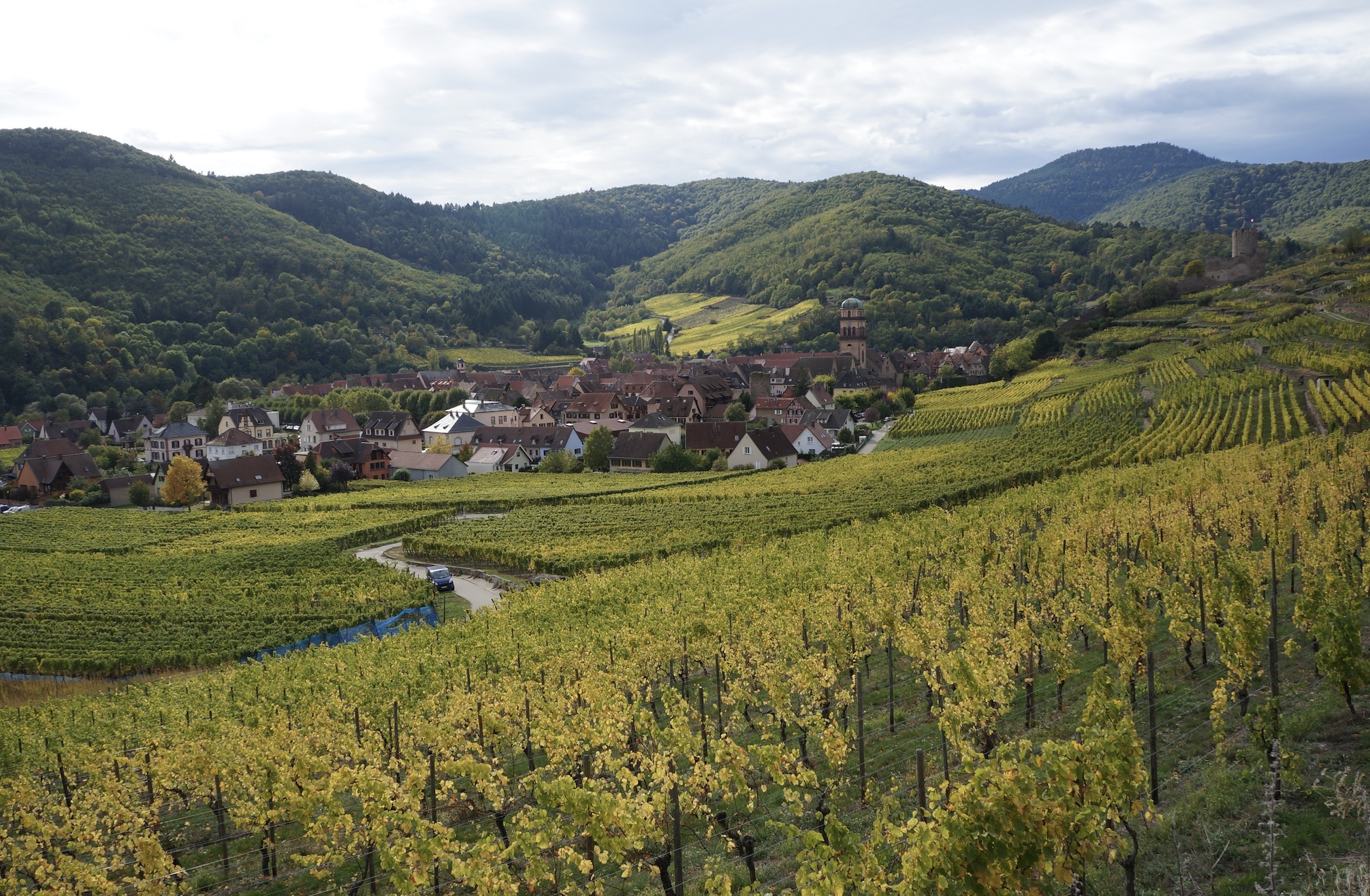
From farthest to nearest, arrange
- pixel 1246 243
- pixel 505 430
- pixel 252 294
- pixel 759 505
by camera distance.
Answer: pixel 252 294, pixel 1246 243, pixel 505 430, pixel 759 505

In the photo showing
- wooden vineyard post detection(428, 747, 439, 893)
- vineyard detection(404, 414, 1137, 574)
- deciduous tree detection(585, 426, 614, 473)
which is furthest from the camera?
deciduous tree detection(585, 426, 614, 473)

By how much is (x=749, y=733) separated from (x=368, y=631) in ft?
61.6

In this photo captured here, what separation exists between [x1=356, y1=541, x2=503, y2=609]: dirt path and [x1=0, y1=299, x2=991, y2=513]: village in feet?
93.1

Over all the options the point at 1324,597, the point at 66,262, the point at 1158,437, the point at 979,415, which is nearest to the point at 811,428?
the point at 979,415

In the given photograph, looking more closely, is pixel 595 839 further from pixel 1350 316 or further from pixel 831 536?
pixel 1350 316

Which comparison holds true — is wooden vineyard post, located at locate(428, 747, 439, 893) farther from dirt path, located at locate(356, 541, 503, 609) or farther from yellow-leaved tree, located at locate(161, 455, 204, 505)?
yellow-leaved tree, located at locate(161, 455, 204, 505)

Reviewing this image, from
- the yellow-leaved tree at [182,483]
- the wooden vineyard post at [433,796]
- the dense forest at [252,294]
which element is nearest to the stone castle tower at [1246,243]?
the dense forest at [252,294]

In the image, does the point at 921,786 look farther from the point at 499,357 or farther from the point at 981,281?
the point at 981,281

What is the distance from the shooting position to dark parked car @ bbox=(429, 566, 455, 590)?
127 ft

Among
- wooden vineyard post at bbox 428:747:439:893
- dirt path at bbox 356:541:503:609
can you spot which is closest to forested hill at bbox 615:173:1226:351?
dirt path at bbox 356:541:503:609

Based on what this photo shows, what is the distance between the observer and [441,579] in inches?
1521

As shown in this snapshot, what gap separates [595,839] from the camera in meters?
10.3

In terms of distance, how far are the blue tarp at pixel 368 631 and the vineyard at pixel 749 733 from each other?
3.72m

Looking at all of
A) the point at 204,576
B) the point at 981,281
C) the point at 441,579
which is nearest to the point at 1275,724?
the point at 441,579
